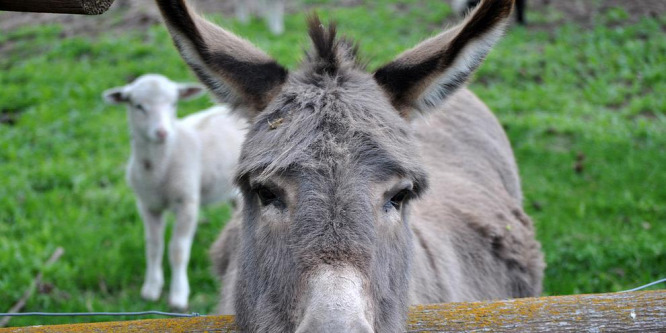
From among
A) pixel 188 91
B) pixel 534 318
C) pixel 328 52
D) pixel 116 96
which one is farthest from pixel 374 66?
pixel 534 318

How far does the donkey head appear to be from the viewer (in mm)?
2227

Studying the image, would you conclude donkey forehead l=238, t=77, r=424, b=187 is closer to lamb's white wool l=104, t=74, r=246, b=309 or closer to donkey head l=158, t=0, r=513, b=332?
donkey head l=158, t=0, r=513, b=332

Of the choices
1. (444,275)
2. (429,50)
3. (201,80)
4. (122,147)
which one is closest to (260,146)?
(201,80)

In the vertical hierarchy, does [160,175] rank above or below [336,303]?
below

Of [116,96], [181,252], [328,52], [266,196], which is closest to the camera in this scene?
→ [266,196]

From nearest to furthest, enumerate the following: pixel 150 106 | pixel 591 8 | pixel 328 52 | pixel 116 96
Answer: pixel 328 52
pixel 150 106
pixel 116 96
pixel 591 8

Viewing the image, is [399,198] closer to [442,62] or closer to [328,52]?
[442,62]

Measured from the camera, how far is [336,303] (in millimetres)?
2041

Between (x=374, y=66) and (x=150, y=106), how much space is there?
2.30m

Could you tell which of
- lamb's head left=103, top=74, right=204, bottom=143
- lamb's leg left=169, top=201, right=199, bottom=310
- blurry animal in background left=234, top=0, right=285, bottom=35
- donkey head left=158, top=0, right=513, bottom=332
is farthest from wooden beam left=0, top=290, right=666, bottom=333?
blurry animal in background left=234, top=0, right=285, bottom=35

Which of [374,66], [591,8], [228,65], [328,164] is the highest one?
[228,65]

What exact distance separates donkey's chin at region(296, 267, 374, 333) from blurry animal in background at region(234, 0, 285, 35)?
10.7 m

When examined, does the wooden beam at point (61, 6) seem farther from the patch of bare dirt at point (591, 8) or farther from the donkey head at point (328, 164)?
the patch of bare dirt at point (591, 8)

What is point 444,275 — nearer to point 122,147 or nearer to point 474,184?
point 474,184
